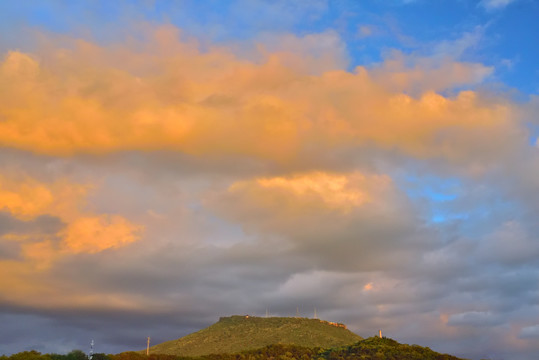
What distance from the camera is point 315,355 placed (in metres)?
193

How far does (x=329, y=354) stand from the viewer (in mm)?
190250

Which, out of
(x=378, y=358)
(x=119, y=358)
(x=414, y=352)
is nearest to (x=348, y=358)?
(x=378, y=358)

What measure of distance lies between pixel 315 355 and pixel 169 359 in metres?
49.9

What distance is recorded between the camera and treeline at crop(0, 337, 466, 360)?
169375mm

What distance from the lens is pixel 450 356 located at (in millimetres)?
173375

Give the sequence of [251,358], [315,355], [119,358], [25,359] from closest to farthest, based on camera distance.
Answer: [25,359]
[119,358]
[251,358]
[315,355]

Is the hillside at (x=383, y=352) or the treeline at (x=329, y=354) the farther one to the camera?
the hillside at (x=383, y=352)

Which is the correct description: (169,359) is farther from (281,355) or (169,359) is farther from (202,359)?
(281,355)

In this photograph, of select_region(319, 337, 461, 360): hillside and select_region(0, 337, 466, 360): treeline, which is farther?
select_region(319, 337, 461, 360): hillside

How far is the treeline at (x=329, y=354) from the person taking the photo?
16938 centimetres

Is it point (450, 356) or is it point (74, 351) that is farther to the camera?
point (450, 356)

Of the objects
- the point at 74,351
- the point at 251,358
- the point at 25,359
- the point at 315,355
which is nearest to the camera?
the point at 25,359

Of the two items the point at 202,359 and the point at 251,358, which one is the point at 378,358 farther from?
the point at 202,359

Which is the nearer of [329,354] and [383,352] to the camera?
[383,352]
